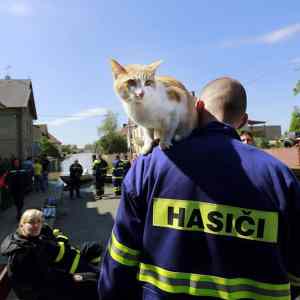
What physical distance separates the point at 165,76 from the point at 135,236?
114 cm

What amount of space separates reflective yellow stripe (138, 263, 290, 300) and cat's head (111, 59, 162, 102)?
106 cm

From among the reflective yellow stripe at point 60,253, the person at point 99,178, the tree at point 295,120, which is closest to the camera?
the reflective yellow stripe at point 60,253

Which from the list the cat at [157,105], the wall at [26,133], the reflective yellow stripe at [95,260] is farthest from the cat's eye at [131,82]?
the wall at [26,133]

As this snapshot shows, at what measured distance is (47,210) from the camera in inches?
435

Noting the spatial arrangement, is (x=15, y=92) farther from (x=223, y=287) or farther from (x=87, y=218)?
(x=223, y=287)

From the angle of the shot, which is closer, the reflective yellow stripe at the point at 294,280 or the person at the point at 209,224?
the person at the point at 209,224

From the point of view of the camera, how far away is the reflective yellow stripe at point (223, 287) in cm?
150

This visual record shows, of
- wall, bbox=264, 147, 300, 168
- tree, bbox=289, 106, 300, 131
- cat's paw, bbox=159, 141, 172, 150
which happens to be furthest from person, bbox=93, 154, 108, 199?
Result: tree, bbox=289, 106, 300, 131

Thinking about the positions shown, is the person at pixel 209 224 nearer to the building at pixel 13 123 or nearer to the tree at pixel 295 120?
the building at pixel 13 123

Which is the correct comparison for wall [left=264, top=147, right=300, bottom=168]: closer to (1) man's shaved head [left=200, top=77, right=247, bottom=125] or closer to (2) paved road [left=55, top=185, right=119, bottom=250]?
(2) paved road [left=55, top=185, right=119, bottom=250]

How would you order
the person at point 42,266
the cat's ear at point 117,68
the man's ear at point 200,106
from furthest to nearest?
1. the person at point 42,266
2. the cat's ear at point 117,68
3. the man's ear at point 200,106

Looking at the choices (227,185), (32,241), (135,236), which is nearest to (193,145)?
(227,185)

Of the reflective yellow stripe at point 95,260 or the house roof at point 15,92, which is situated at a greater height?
the house roof at point 15,92

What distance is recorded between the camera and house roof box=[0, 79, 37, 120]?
31256 millimetres
